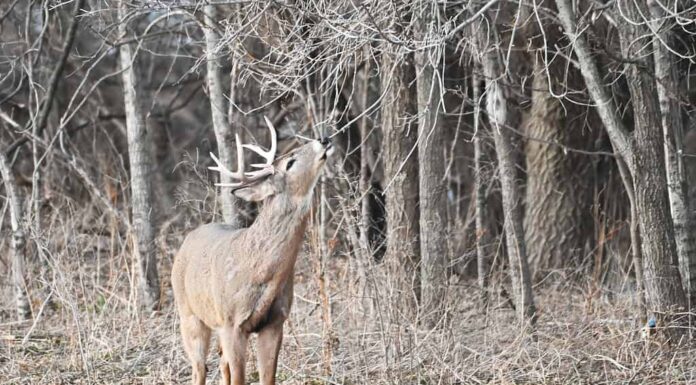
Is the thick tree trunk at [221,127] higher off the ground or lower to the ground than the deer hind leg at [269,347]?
higher

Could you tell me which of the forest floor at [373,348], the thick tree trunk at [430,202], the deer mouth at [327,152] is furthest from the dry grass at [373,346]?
the deer mouth at [327,152]

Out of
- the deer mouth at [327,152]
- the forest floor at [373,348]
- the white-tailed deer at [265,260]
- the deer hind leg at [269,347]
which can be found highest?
the deer mouth at [327,152]

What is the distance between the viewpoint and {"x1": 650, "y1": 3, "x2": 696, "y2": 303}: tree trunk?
8.57 meters

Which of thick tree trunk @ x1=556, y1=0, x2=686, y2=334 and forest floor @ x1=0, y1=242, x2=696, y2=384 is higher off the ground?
thick tree trunk @ x1=556, y1=0, x2=686, y2=334

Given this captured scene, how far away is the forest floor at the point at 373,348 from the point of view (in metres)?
8.06

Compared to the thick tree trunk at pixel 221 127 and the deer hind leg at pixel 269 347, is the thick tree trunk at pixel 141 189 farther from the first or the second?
the deer hind leg at pixel 269 347

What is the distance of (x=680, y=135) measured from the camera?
8.95 metres

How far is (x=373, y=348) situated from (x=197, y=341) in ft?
4.99

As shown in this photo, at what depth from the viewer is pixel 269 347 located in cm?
707

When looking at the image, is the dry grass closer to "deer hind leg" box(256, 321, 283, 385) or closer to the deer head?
"deer hind leg" box(256, 321, 283, 385)

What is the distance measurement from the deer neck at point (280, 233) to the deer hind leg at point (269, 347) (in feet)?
1.37

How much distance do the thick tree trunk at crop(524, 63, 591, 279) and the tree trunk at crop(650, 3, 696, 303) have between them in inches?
157

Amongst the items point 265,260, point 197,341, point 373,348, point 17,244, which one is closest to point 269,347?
point 265,260

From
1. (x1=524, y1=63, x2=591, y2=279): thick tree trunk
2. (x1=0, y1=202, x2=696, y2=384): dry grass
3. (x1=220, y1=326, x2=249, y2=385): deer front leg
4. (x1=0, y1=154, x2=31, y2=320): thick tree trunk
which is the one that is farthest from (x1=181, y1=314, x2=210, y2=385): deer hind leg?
(x1=524, y1=63, x2=591, y2=279): thick tree trunk
